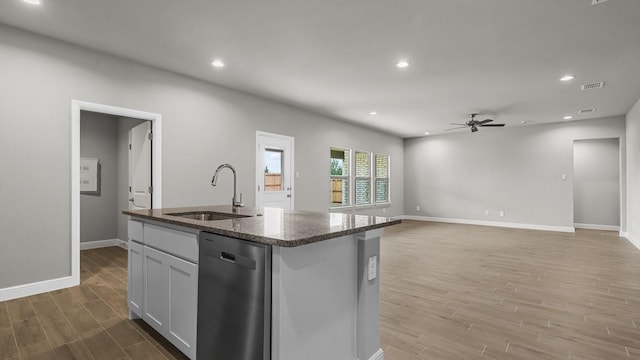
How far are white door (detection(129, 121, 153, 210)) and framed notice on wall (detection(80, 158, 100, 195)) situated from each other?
1242mm

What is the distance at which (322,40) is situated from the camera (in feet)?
11.0

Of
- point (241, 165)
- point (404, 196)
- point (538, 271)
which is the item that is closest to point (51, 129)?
point (241, 165)

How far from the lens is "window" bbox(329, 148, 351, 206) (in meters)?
7.51

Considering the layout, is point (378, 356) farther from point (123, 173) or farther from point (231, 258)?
point (123, 173)

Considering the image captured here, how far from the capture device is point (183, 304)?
1.91 meters

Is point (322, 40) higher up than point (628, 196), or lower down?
higher up

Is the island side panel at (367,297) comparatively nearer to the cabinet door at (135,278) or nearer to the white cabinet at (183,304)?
the white cabinet at (183,304)

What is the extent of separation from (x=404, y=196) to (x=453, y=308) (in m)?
7.47

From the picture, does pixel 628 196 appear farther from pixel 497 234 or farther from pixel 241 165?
pixel 241 165

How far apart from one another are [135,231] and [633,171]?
815 cm

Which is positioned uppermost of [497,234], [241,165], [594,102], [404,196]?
[594,102]

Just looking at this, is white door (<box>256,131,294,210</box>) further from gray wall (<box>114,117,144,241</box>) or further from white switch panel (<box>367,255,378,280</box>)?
white switch panel (<box>367,255,378,280</box>)

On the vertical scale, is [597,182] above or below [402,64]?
below

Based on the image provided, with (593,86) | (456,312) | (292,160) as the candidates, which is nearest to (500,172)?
(593,86)
